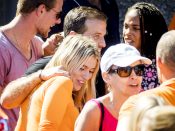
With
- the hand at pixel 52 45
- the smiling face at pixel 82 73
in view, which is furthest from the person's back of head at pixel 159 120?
the hand at pixel 52 45

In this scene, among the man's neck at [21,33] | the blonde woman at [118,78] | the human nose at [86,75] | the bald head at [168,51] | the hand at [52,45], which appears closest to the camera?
the bald head at [168,51]

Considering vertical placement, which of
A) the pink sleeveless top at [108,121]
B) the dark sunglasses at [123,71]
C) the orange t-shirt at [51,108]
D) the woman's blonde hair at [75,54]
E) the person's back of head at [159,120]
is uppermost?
the person's back of head at [159,120]

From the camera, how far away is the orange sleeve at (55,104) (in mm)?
3834

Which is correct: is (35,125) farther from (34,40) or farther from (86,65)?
(34,40)

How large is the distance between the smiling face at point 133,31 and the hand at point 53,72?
62.7 inches

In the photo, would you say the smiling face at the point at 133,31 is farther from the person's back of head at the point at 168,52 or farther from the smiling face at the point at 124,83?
the person's back of head at the point at 168,52

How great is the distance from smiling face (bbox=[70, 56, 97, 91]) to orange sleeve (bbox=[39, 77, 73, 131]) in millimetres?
248

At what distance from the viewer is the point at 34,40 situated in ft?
17.0

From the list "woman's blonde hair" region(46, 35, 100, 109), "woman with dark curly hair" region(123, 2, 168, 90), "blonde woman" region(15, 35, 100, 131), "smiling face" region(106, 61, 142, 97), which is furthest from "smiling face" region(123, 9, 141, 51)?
"smiling face" region(106, 61, 142, 97)

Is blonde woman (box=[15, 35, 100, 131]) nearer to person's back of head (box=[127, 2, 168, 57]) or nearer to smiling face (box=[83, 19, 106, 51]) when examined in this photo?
smiling face (box=[83, 19, 106, 51])

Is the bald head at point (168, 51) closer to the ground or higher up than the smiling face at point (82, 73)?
higher up

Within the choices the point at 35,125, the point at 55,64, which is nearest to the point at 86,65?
the point at 55,64

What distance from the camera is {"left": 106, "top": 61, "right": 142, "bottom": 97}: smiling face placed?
13.5 ft

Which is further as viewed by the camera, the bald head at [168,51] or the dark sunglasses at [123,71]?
the dark sunglasses at [123,71]
